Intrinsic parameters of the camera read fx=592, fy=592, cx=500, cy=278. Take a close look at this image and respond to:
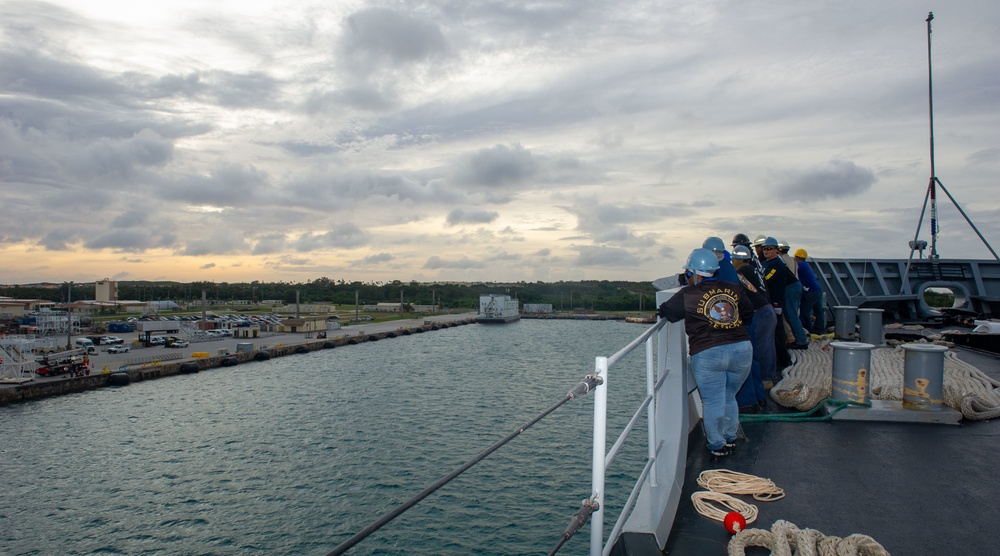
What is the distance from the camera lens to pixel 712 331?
→ 4.07m

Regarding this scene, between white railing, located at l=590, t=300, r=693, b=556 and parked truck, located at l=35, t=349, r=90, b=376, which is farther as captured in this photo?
parked truck, located at l=35, t=349, r=90, b=376

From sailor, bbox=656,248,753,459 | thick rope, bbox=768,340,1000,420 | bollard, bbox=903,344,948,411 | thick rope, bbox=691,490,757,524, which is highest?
sailor, bbox=656,248,753,459

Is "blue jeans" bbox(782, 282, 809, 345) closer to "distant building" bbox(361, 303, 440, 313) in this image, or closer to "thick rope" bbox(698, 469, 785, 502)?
"thick rope" bbox(698, 469, 785, 502)

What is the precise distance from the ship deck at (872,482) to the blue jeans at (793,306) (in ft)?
11.4

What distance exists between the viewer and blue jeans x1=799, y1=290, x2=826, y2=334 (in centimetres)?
1154

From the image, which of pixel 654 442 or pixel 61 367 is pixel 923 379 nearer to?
pixel 654 442

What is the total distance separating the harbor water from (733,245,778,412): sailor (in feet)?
26.3

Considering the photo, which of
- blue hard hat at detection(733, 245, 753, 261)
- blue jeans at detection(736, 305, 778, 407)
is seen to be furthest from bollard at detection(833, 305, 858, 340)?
blue hard hat at detection(733, 245, 753, 261)

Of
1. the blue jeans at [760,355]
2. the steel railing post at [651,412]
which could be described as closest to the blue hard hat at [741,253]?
the blue jeans at [760,355]

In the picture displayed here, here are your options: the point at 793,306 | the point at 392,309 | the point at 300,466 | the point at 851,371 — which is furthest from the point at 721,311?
the point at 392,309

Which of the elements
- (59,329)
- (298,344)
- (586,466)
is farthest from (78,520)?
(59,329)

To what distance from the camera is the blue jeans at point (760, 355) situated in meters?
5.84

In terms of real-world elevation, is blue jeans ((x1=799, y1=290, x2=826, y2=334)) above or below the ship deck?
above

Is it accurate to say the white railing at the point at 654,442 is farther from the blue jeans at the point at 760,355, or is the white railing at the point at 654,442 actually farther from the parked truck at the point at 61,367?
the parked truck at the point at 61,367
